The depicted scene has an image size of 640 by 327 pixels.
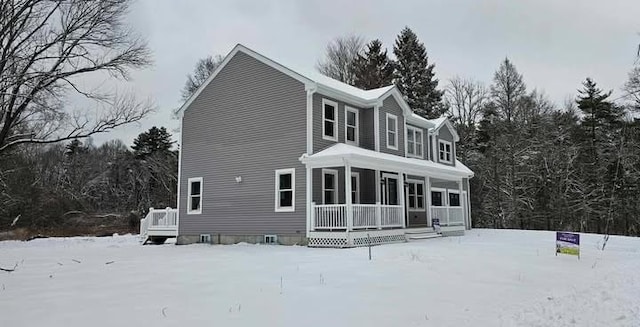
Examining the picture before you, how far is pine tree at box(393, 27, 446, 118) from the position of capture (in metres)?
39.5

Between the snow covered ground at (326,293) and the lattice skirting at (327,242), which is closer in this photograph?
the snow covered ground at (326,293)

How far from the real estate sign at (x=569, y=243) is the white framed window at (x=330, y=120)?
27.4 feet

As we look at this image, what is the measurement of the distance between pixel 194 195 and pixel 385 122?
8.67 meters

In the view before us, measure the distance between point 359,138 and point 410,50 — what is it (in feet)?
82.8

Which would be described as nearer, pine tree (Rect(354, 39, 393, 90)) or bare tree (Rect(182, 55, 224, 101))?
pine tree (Rect(354, 39, 393, 90))

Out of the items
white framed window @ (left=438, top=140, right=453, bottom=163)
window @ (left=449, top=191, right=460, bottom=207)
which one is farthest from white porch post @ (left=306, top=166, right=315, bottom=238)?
window @ (left=449, top=191, right=460, bottom=207)

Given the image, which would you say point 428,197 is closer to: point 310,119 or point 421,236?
point 421,236

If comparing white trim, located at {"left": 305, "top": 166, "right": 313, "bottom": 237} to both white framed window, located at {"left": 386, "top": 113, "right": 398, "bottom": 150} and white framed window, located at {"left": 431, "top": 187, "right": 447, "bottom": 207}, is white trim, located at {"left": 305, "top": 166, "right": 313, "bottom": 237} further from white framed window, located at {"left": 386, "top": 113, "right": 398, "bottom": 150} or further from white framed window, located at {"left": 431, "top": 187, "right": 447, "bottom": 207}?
white framed window, located at {"left": 431, "top": 187, "right": 447, "bottom": 207}

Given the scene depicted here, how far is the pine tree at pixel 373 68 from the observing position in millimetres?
37750

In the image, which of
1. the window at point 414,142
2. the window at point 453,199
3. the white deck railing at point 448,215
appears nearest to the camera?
the white deck railing at point 448,215

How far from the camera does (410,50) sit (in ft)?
137

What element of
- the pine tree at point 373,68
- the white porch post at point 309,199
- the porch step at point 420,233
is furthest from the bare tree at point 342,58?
the white porch post at point 309,199

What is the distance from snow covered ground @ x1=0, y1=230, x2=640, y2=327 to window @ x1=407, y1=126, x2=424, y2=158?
11.6 m

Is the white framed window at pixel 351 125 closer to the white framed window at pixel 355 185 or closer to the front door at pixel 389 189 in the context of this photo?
the white framed window at pixel 355 185
